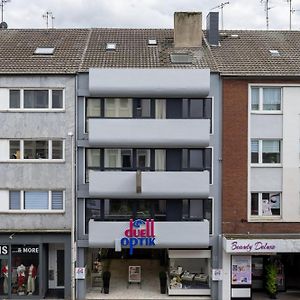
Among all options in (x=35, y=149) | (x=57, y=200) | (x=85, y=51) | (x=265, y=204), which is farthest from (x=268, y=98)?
(x=35, y=149)

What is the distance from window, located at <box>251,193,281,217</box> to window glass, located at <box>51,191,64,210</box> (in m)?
10.2

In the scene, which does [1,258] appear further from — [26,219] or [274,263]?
[274,263]

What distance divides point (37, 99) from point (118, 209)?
7.26m

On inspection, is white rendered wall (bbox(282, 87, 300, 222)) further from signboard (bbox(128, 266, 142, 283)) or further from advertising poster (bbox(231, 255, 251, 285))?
signboard (bbox(128, 266, 142, 283))

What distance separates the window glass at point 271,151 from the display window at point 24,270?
515 inches

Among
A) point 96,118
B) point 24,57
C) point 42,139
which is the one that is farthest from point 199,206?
point 24,57

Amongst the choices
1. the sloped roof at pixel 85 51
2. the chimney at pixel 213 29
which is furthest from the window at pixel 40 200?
the chimney at pixel 213 29

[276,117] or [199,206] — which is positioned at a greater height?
[276,117]

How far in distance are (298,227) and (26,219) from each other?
47.2 feet

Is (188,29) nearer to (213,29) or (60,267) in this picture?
(213,29)

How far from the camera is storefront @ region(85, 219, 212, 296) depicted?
25.6 meters

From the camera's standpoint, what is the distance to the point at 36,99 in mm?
26359

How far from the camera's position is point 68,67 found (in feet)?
86.8

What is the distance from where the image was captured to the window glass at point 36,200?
26.3m
